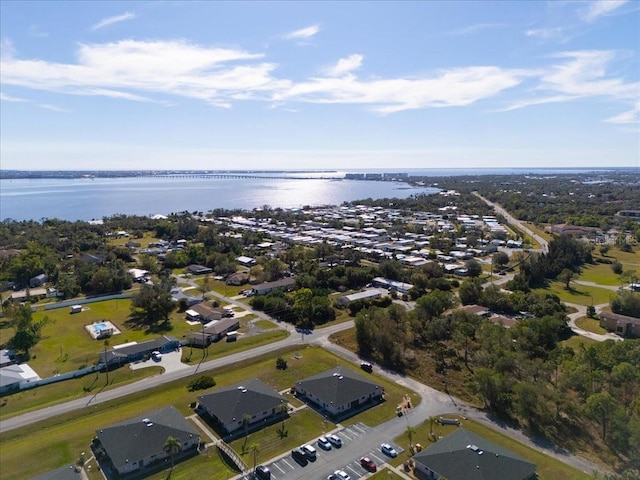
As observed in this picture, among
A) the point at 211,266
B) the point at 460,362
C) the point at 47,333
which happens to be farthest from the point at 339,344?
the point at 211,266

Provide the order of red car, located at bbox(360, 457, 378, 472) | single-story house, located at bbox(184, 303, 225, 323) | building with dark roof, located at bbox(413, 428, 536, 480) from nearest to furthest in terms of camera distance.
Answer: building with dark roof, located at bbox(413, 428, 536, 480), red car, located at bbox(360, 457, 378, 472), single-story house, located at bbox(184, 303, 225, 323)

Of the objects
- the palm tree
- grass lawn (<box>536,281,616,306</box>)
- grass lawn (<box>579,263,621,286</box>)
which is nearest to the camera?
the palm tree

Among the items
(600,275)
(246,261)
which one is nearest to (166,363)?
(246,261)

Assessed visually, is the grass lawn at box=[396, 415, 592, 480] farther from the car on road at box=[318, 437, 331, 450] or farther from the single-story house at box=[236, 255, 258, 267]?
the single-story house at box=[236, 255, 258, 267]

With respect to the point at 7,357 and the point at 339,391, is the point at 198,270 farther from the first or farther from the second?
the point at 339,391

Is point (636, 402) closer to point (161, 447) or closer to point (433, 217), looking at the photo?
point (161, 447)

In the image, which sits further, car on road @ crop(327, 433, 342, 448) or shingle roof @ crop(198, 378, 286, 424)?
shingle roof @ crop(198, 378, 286, 424)

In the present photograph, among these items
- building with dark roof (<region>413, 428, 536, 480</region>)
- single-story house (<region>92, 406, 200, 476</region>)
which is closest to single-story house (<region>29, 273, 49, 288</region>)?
single-story house (<region>92, 406, 200, 476</region>)
